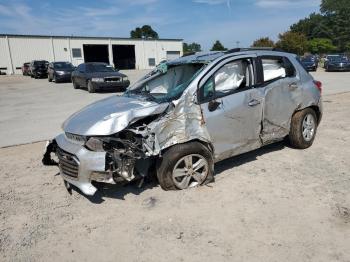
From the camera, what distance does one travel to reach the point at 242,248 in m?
3.36

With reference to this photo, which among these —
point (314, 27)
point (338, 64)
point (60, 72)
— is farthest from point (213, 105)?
point (314, 27)

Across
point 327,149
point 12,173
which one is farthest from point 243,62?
point 12,173

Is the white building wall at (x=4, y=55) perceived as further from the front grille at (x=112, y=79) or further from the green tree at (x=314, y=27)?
the green tree at (x=314, y=27)

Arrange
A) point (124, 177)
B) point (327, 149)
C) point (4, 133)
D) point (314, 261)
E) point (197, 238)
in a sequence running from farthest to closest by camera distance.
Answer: point (4, 133)
point (327, 149)
point (124, 177)
point (197, 238)
point (314, 261)

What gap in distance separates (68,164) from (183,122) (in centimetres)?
152

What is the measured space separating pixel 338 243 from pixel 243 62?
2891 mm

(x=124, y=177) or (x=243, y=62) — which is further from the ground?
(x=243, y=62)

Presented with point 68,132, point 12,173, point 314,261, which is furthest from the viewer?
point 12,173

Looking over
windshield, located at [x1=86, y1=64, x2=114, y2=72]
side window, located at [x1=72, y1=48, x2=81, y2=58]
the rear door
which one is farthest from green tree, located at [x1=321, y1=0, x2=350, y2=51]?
the rear door

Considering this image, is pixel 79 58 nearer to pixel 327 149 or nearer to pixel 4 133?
pixel 4 133

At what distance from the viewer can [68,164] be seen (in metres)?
4.43

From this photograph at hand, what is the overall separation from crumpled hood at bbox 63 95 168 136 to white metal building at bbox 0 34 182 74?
40.6 meters

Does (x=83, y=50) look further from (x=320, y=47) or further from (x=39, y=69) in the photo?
(x=320, y=47)

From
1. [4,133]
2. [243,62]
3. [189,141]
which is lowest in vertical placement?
[4,133]
